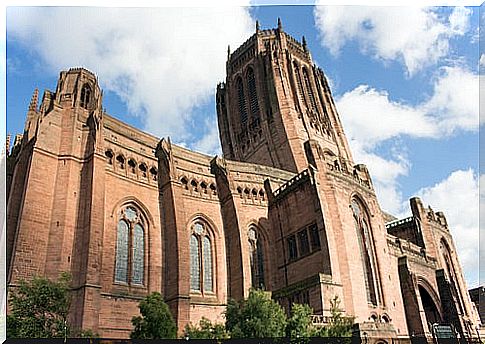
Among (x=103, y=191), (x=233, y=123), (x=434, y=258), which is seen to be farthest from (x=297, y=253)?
(x=233, y=123)

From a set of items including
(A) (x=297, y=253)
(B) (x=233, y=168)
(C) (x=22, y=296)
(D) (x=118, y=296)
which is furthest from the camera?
(B) (x=233, y=168)

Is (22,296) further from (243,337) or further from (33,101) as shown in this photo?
(33,101)

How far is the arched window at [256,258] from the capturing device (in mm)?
32094

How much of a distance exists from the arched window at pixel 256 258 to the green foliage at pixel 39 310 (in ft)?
49.7

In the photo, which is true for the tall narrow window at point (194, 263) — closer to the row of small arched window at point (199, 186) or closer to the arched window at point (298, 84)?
the row of small arched window at point (199, 186)

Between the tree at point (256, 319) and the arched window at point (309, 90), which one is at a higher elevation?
the arched window at point (309, 90)

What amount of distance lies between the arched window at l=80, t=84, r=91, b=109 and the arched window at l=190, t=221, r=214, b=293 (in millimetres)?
10514

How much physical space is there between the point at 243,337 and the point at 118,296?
320 inches

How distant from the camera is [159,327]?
66.6ft

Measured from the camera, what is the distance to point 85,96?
29422mm

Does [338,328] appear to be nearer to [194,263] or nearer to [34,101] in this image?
[194,263]

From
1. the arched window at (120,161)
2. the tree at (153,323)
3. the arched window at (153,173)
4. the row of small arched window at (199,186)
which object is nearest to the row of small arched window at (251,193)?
the row of small arched window at (199,186)

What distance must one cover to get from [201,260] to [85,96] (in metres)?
13.1

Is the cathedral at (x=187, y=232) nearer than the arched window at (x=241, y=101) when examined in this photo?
Yes
